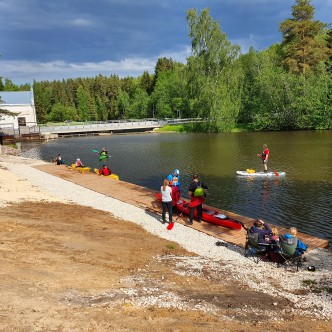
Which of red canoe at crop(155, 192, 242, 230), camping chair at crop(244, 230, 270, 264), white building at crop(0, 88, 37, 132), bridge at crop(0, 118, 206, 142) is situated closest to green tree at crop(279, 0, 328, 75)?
bridge at crop(0, 118, 206, 142)

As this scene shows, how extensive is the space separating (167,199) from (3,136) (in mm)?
60052

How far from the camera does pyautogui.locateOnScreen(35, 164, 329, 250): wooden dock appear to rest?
1290cm

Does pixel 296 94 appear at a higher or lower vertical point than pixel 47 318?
higher

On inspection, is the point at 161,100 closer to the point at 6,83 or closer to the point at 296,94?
the point at 296,94

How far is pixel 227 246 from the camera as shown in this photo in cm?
1226

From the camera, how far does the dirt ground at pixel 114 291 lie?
639 cm

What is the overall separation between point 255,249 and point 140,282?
477cm

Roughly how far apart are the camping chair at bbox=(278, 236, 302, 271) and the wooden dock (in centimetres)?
183

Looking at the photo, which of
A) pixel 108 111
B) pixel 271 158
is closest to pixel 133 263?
pixel 271 158

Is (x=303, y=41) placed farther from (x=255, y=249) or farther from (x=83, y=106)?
(x=83, y=106)

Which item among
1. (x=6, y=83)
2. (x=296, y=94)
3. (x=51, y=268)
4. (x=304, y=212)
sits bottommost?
(x=304, y=212)

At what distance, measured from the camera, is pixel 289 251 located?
10273 millimetres

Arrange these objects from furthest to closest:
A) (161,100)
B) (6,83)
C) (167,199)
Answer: (6,83), (161,100), (167,199)

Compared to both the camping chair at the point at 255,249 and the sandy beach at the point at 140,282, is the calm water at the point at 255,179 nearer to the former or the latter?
the camping chair at the point at 255,249
